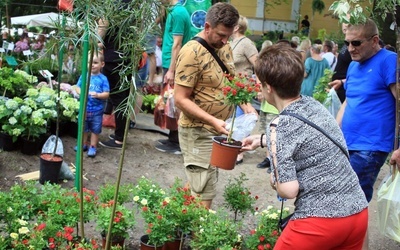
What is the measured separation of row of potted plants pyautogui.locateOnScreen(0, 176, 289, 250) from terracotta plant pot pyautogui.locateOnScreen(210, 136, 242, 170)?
365mm

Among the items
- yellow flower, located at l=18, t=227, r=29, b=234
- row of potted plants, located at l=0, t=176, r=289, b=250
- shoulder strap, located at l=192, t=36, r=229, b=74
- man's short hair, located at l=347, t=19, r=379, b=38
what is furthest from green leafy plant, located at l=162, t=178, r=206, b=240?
man's short hair, located at l=347, t=19, r=379, b=38

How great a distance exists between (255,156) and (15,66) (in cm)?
369

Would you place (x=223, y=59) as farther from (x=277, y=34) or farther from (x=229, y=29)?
(x=277, y=34)

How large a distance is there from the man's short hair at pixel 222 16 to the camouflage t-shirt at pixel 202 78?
22cm

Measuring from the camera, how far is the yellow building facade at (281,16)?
27734 millimetres

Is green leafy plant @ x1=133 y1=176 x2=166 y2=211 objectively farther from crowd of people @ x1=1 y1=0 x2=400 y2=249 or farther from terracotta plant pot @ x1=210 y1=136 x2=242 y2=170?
terracotta plant pot @ x1=210 y1=136 x2=242 y2=170

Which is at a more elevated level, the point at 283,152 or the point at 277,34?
the point at 283,152

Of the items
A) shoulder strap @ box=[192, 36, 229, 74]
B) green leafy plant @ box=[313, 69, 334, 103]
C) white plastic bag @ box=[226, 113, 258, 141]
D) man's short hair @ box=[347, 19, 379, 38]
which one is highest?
man's short hair @ box=[347, 19, 379, 38]

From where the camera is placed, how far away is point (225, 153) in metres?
3.84

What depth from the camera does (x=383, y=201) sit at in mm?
4340

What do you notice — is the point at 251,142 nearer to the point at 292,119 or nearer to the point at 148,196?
the point at 292,119

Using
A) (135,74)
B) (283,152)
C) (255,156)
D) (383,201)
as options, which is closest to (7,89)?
(255,156)

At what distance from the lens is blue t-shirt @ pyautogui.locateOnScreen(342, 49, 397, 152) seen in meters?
4.27

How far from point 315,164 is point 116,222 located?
5.31ft
